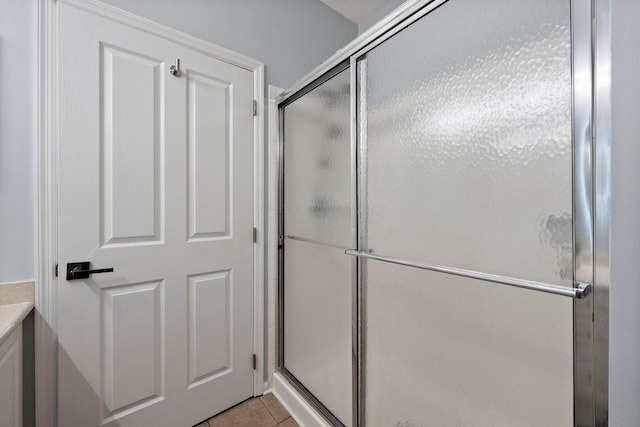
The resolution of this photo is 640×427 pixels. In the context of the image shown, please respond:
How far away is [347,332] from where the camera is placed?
123 centimetres

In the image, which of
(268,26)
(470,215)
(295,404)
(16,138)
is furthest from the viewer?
→ (268,26)

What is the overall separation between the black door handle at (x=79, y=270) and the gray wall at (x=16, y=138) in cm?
12

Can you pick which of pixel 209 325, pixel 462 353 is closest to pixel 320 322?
pixel 209 325

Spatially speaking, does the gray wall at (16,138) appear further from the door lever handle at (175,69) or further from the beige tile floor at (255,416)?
the beige tile floor at (255,416)

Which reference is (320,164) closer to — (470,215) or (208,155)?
(208,155)

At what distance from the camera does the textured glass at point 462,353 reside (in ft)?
2.11

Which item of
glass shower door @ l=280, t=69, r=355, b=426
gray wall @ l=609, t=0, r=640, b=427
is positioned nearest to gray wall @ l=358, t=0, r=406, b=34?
glass shower door @ l=280, t=69, r=355, b=426

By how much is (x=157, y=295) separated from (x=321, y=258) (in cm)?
85

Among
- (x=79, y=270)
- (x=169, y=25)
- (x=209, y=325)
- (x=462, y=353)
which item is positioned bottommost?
(x=209, y=325)

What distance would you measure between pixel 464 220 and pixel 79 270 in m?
1.53

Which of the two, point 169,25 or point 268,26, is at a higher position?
point 268,26

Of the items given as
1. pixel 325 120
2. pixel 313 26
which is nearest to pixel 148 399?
pixel 325 120

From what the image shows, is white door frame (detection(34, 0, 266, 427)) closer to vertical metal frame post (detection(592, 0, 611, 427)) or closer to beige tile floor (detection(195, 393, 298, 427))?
beige tile floor (detection(195, 393, 298, 427))

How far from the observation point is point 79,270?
116 cm
